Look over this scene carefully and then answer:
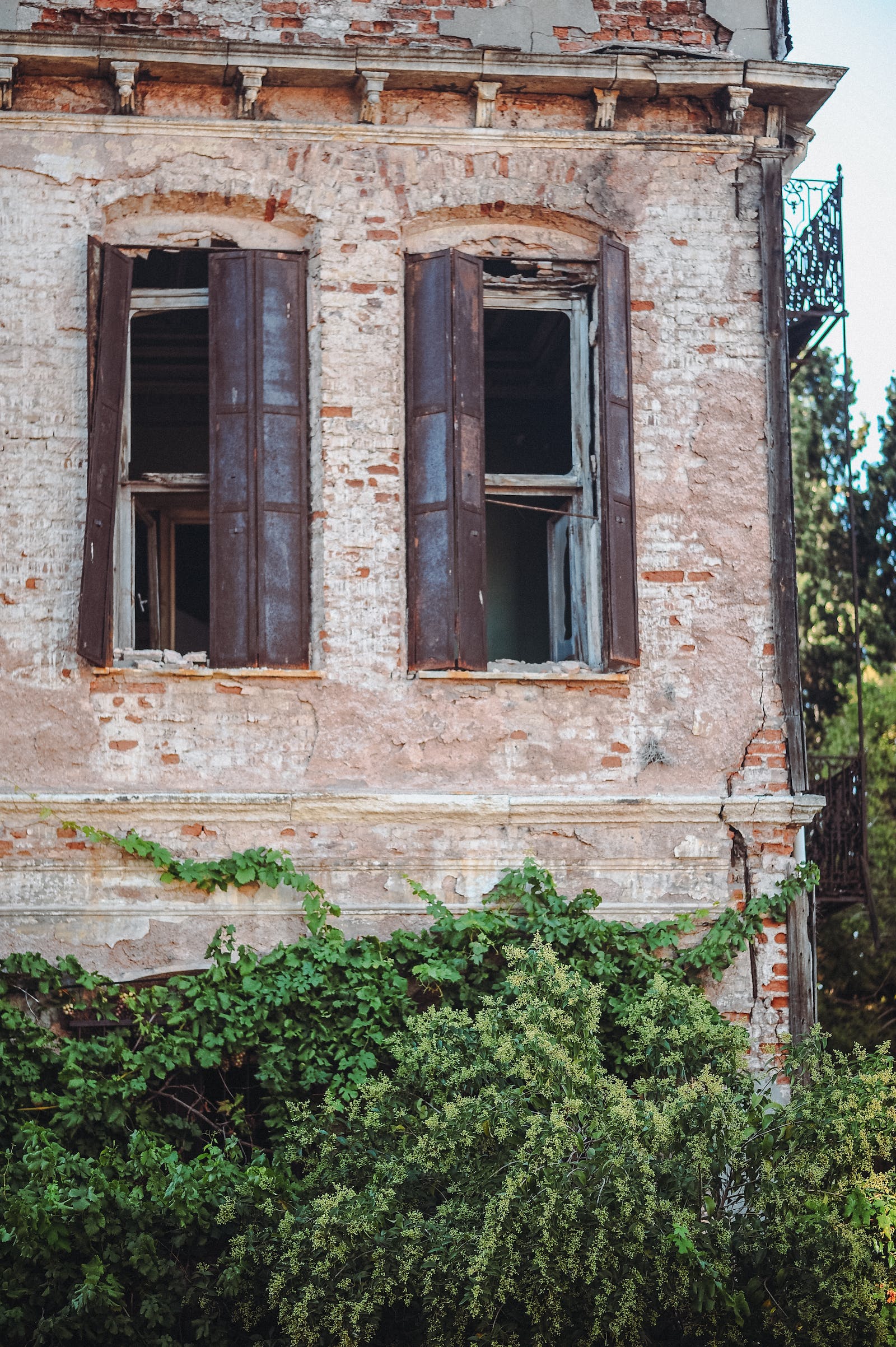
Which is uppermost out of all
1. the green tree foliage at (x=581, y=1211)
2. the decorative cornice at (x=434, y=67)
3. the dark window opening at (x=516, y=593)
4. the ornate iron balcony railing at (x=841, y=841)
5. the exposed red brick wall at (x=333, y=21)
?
the exposed red brick wall at (x=333, y=21)

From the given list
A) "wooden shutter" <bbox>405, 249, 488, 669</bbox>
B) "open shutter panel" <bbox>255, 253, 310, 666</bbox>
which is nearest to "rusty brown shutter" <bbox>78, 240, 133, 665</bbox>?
"open shutter panel" <bbox>255, 253, 310, 666</bbox>

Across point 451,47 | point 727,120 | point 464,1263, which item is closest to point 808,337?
point 727,120

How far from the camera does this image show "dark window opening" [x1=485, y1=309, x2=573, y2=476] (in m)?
9.74

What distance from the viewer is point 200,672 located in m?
7.29

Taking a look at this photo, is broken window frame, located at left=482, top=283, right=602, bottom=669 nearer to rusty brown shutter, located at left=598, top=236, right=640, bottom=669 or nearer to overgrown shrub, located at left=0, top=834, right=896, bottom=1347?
rusty brown shutter, located at left=598, top=236, right=640, bottom=669

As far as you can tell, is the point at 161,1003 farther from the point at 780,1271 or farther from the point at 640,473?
the point at 640,473

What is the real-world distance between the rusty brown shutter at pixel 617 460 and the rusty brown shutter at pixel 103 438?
7.99 ft

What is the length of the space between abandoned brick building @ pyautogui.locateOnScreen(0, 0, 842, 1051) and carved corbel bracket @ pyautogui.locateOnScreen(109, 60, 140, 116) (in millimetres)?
35

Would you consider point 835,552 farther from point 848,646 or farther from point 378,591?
point 378,591

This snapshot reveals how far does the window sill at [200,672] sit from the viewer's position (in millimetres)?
7281

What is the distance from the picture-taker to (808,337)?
9.18 metres

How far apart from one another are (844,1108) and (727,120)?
5.29 metres

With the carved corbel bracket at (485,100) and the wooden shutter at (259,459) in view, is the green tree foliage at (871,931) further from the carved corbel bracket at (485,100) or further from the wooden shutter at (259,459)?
the carved corbel bracket at (485,100)

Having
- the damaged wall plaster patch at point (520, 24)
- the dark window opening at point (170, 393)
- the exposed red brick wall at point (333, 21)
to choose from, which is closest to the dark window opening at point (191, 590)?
the dark window opening at point (170, 393)
